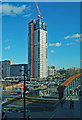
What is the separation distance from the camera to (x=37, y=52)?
41.6 metres

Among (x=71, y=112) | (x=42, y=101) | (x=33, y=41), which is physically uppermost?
(x=33, y=41)

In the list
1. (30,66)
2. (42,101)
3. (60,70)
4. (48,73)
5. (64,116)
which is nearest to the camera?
(64,116)

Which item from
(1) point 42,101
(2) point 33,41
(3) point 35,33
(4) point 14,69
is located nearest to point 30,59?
(2) point 33,41

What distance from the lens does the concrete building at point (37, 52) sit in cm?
4128

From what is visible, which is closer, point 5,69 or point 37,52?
point 37,52

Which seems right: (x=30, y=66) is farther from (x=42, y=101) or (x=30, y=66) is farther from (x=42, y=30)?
(x=42, y=101)

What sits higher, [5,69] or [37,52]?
[37,52]

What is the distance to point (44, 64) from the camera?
1663 inches

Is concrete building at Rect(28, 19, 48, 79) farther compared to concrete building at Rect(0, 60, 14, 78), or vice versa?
concrete building at Rect(0, 60, 14, 78)

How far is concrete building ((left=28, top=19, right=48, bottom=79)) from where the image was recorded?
4128 cm

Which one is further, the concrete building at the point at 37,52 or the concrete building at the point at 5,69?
the concrete building at the point at 5,69

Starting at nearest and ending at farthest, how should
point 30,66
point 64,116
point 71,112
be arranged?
point 64,116
point 71,112
point 30,66

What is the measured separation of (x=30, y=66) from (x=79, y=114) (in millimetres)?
38262

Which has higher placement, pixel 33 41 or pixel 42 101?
pixel 33 41
